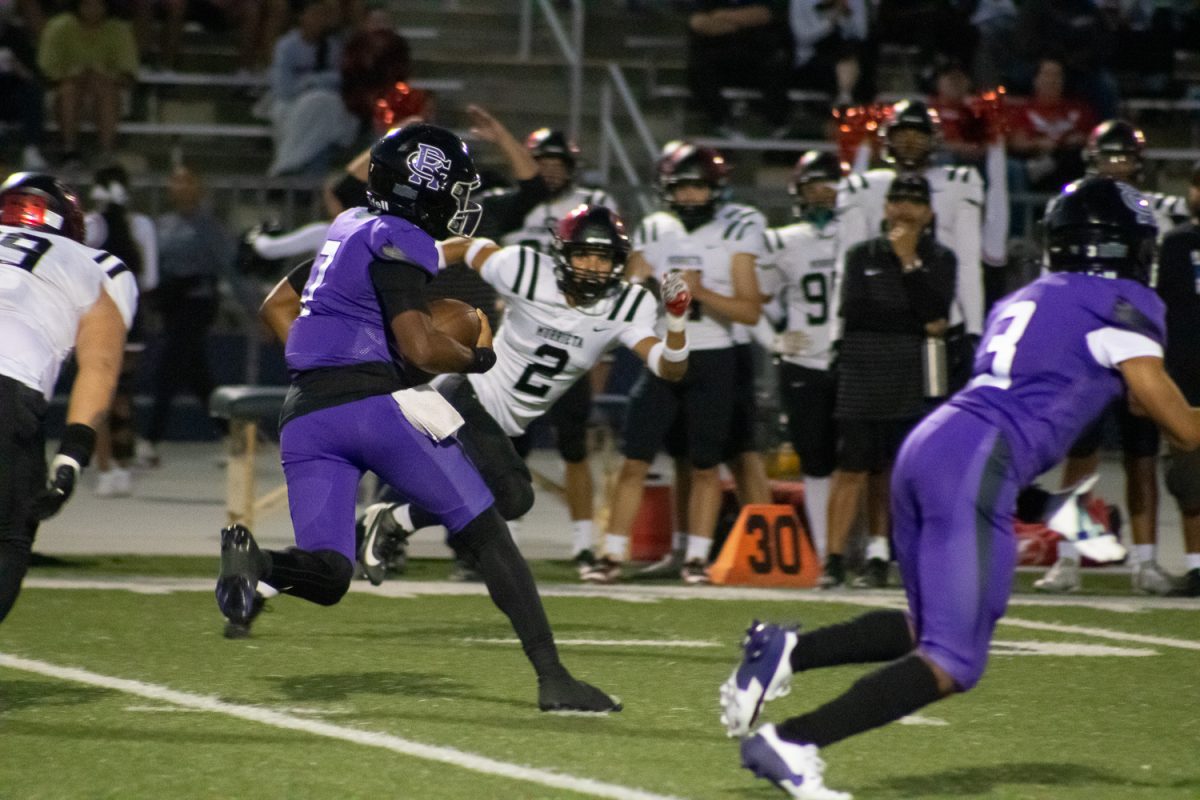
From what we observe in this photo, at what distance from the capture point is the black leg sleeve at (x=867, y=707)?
4.44 meters

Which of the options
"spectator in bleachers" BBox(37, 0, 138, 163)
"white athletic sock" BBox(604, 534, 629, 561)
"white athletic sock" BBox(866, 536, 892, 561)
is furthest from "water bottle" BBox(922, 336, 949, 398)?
"spectator in bleachers" BBox(37, 0, 138, 163)

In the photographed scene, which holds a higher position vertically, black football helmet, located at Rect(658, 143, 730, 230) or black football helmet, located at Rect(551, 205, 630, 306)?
black football helmet, located at Rect(658, 143, 730, 230)

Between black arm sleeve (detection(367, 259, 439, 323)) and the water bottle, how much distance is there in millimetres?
3869

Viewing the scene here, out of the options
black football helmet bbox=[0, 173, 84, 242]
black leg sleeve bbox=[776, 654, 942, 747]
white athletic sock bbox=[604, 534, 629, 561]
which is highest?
black football helmet bbox=[0, 173, 84, 242]

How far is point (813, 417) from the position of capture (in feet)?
30.1

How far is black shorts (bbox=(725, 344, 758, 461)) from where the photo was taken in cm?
927

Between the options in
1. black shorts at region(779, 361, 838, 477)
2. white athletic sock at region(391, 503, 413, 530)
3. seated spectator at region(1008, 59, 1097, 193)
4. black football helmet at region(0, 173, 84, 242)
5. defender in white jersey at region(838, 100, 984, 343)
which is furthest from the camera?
seated spectator at region(1008, 59, 1097, 193)

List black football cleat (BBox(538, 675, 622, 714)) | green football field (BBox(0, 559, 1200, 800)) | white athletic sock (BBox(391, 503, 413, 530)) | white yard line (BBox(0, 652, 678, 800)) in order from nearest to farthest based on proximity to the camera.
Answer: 1. white yard line (BBox(0, 652, 678, 800))
2. green football field (BBox(0, 559, 1200, 800))
3. black football cleat (BBox(538, 675, 622, 714))
4. white athletic sock (BBox(391, 503, 413, 530))

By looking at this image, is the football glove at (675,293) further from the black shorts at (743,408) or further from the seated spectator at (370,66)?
the seated spectator at (370,66)

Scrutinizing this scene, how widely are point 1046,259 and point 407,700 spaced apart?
219 centimetres

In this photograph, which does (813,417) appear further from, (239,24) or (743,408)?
(239,24)

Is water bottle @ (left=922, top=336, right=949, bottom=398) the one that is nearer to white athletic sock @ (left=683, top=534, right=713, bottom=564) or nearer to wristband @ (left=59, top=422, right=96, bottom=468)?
white athletic sock @ (left=683, top=534, right=713, bottom=564)

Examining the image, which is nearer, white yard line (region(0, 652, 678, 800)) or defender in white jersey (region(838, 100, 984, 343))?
white yard line (region(0, 652, 678, 800))

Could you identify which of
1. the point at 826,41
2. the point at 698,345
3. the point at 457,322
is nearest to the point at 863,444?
the point at 698,345
